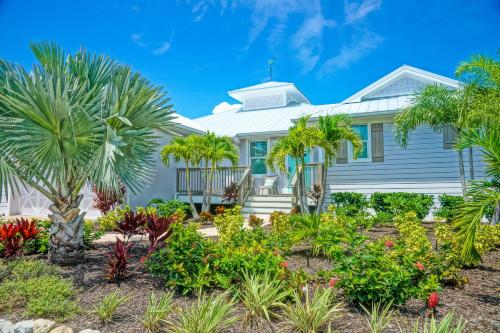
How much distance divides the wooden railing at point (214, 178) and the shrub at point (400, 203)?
5498 mm

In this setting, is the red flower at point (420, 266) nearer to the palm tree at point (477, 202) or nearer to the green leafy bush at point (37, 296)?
the palm tree at point (477, 202)

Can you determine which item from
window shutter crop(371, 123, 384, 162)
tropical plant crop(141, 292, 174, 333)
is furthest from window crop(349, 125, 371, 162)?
tropical plant crop(141, 292, 174, 333)

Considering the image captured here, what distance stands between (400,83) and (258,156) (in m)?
7.06

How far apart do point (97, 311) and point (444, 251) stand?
485cm

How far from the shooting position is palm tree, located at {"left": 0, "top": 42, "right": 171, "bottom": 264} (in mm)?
4867

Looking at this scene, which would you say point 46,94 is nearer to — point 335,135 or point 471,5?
point 335,135

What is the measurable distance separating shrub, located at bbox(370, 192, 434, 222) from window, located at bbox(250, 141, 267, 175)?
5.87m

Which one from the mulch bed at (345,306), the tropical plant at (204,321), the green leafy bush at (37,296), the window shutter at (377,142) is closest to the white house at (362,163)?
the window shutter at (377,142)

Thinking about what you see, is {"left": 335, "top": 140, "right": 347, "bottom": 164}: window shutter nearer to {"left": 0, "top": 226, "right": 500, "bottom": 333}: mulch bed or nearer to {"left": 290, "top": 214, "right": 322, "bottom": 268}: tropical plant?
{"left": 290, "top": 214, "right": 322, "bottom": 268}: tropical plant

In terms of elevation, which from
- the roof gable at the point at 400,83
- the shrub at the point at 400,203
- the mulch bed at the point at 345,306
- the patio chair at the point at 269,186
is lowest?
the mulch bed at the point at 345,306

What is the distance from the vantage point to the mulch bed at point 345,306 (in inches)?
142

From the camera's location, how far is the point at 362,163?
1320 centimetres

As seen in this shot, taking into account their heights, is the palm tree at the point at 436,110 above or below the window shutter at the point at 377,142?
above

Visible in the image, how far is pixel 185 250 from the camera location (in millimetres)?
4625
